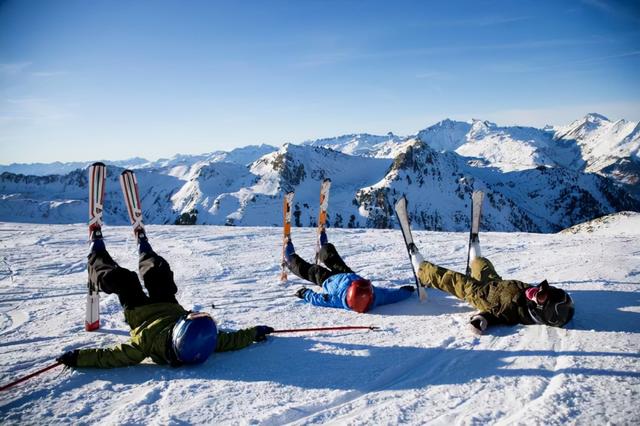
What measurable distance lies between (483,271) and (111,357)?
17.9 ft

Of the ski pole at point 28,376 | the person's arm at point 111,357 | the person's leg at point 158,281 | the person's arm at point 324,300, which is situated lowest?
the ski pole at point 28,376

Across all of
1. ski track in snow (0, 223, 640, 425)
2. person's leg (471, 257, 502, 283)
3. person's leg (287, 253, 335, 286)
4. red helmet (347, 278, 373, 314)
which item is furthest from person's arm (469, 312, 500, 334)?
person's leg (287, 253, 335, 286)

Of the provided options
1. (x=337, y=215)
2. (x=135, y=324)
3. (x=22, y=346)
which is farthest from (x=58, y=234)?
(x=337, y=215)

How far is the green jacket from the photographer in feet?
13.8

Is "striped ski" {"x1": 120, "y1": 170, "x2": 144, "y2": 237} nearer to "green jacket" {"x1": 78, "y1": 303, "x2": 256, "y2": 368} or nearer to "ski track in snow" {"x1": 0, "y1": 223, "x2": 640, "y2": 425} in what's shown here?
"ski track in snow" {"x1": 0, "y1": 223, "x2": 640, "y2": 425}

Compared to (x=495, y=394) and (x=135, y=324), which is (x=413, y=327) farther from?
(x=135, y=324)

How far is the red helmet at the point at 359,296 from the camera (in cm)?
586

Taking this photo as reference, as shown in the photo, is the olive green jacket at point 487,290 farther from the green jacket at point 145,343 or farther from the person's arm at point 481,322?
the green jacket at point 145,343

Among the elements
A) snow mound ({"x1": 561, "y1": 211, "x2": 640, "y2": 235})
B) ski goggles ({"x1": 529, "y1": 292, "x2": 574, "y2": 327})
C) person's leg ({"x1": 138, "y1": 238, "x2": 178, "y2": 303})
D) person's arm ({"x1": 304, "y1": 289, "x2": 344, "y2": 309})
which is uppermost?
snow mound ({"x1": 561, "y1": 211, "x2": 640, "y2": 235})

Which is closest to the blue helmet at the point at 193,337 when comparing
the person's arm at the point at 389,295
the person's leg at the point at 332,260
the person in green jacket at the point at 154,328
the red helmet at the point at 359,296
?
the person in green jacket at the point at 154,328

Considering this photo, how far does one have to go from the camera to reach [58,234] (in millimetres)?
15422

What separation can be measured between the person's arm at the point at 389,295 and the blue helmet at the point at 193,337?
2963 millimetres

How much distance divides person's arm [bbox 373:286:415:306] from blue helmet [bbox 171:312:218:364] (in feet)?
9.72

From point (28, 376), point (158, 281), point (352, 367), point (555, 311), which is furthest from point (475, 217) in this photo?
point (28, 376)
